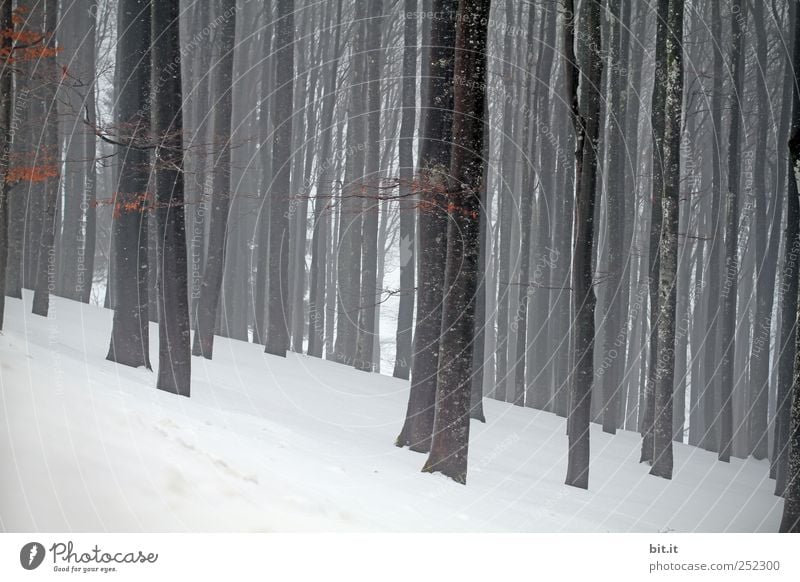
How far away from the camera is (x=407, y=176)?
18.2 metres

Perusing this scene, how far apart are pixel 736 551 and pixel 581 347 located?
411 centimetres

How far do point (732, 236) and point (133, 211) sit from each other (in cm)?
1528

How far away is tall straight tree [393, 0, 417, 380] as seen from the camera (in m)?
17.5

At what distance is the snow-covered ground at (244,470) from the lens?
6.63m

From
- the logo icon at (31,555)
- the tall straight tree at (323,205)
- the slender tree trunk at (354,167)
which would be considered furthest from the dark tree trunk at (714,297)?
the logo icon at (31,555)

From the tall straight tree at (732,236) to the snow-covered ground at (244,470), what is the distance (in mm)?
5150

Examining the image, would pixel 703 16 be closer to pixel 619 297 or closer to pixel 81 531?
pixel 619 297

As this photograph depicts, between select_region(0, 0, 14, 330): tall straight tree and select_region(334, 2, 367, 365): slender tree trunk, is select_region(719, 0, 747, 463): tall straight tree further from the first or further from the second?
select_region(0, 0, 14, 330): tall straight tree

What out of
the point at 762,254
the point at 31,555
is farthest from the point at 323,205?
the point at 31,555

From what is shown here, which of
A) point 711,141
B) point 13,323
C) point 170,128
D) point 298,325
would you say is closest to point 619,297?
point 711,141

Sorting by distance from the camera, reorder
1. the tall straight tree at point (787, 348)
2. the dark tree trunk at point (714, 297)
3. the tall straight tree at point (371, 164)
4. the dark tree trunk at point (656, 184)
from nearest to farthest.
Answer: the tall straight tree at point (787, 348)
the dark tree trunk at point (656, 184)
the tall straight tree at point (371, 164)
the dark tree trunk at point (714, 297)

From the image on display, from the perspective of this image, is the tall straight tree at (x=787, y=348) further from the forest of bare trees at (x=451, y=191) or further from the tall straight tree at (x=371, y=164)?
the tall straight tree at (x=371, y=164)

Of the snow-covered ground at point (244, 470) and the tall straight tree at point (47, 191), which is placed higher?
the tall straight tree at point (47, 191)

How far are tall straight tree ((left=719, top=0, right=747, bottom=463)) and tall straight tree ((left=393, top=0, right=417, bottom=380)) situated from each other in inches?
326
